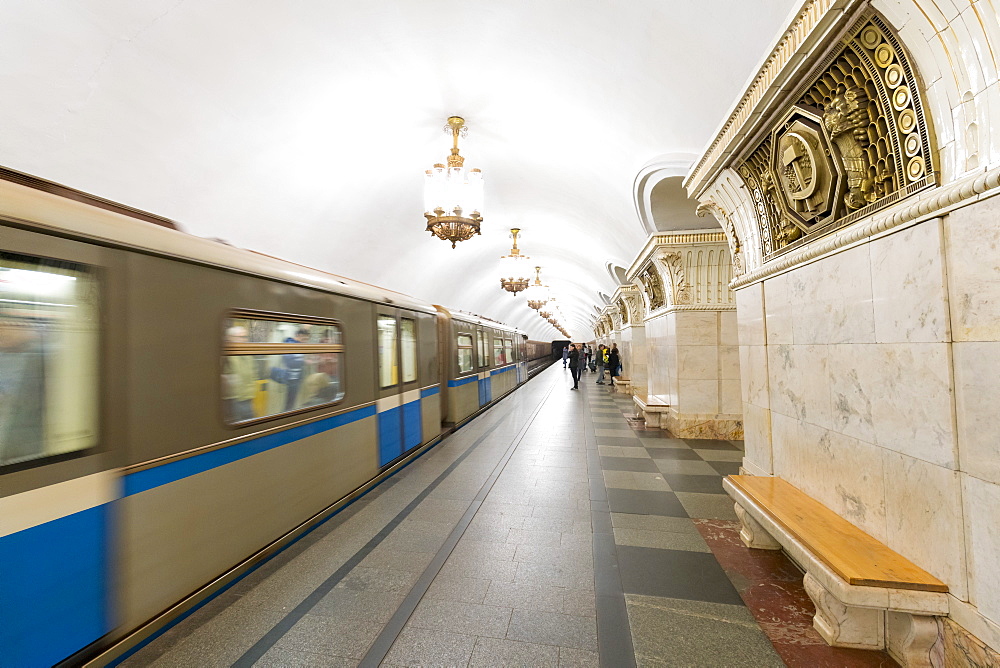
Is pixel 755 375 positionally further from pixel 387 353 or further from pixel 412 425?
pixel 412 425

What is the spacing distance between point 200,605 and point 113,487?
1.09m

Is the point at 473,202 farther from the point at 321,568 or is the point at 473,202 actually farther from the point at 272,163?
the point at 321,568

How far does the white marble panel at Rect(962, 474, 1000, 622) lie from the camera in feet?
5.41

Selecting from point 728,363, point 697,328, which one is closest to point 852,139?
point 697,328

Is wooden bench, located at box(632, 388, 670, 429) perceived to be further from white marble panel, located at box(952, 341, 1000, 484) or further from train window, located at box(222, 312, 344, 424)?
white marble panel, located at box(952, 341, 1000, 484)

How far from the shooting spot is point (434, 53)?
15.0ft

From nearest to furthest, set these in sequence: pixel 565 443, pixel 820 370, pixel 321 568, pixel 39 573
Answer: pixel 39 573 → pixel 820 370 → pixel 321 568 → pixel 565 443

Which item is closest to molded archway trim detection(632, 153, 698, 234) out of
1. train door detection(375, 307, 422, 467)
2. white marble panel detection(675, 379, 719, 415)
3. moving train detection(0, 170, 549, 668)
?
white marble panel detection(675, 379, 719, 415)

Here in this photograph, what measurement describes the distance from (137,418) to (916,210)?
3.91m

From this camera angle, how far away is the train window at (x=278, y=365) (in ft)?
9.51

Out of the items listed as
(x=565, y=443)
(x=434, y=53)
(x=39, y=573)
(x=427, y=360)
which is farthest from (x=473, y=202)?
(x=39, y=573)

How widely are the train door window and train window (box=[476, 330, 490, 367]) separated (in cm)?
458

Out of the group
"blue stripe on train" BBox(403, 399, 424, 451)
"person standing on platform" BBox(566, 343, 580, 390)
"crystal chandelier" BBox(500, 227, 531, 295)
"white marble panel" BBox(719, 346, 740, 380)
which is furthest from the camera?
"person standing on platform" BBox(566, 343, 580, 390)

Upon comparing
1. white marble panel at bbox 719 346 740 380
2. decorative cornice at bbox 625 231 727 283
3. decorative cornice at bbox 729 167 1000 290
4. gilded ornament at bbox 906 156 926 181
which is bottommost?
white marble panel at bbox 719 346 740 380
